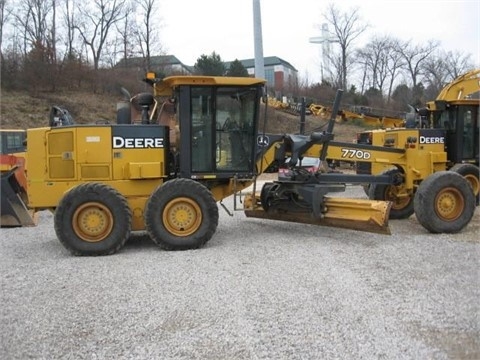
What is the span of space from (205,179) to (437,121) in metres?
7.51

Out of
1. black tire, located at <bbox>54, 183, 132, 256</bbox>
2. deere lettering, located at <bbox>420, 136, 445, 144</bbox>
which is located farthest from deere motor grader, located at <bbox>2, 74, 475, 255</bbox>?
deere lettering, located at <bbox>420, 136, 445, 144</bbox>

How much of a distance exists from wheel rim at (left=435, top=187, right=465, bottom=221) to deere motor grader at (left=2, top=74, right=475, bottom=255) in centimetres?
2

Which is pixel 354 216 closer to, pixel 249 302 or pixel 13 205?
pixel 249 302

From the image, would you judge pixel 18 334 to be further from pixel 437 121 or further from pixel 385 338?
pixel 437 121

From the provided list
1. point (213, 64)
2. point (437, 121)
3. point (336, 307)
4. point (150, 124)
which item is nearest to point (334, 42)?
point (213, 64)

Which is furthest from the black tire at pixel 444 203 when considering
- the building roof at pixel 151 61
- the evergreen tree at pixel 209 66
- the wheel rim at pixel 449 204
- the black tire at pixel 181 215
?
the building roof at pixel 151 61

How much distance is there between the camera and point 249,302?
17.6 feet

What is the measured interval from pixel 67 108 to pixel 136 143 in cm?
2205

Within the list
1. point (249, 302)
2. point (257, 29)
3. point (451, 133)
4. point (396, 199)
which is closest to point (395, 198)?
point (396, 199)

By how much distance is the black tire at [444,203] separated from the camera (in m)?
9.17

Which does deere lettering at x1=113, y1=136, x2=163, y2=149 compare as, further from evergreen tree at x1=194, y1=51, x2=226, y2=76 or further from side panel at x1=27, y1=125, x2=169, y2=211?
evergreen tree at x1=194, y1=51, x2=226, y2=76

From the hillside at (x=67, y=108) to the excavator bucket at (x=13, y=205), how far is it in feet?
46.2

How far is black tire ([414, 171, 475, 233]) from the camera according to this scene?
9.17 m

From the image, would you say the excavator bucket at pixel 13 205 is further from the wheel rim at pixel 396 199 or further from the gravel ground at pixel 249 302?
the wheel rim at pixel 396 199
